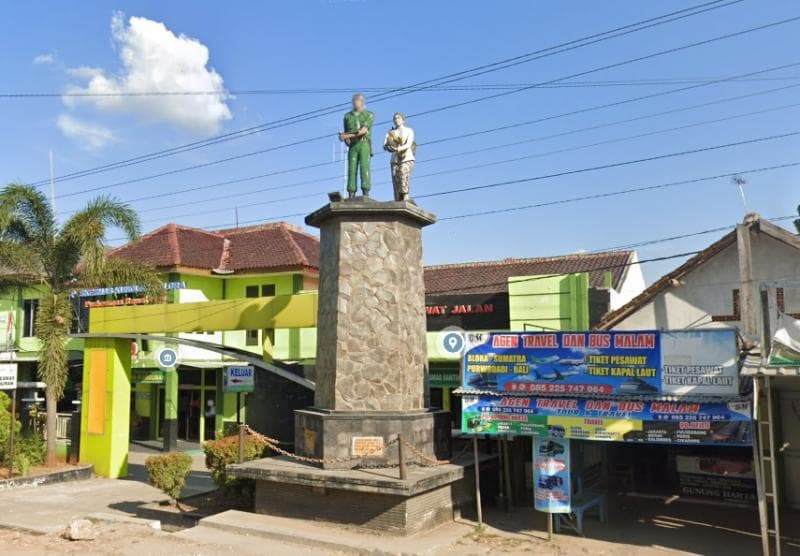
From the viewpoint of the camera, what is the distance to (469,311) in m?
23.4

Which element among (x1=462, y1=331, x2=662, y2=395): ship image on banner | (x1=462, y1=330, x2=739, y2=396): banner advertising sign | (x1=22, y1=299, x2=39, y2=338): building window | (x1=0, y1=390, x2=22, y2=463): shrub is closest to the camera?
(x1=462, y1=330, x2=739, y2=396): banner advertising sign

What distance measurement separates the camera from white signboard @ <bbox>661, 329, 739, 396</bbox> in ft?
31.0

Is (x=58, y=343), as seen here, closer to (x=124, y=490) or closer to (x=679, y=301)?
(x=124, y=490)

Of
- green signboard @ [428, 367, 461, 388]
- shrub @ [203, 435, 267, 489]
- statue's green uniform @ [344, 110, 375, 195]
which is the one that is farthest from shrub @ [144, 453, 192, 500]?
green signboard @ [428, 367, 461, 388]

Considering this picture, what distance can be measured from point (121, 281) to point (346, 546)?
37.7 ft

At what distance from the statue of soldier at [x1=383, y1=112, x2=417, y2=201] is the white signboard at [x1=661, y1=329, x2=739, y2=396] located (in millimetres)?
5590

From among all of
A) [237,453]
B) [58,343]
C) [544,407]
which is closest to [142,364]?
[58,343]

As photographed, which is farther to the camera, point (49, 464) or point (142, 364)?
point (142, 364)

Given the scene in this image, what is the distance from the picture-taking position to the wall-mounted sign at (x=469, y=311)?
75.4 feet

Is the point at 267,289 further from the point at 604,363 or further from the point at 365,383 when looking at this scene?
the point at 604,363

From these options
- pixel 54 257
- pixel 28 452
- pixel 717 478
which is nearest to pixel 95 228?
pixel 54 257

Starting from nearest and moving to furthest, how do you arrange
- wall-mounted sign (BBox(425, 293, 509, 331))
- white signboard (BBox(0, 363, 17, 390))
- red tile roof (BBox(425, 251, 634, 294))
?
white signboard (BBox(0, 363, 17, 390))
wall-mounted sign (BBox(425, 293, 509, 331))
red tile roof (BBox(425, 251, 634, 294))

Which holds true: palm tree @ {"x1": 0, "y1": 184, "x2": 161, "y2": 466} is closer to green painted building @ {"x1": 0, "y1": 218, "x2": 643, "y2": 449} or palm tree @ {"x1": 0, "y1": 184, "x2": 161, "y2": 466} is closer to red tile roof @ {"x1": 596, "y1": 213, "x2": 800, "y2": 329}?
green painted building @ {"x1": 0, "y1": 218, "x2": 643, "y2": 449}

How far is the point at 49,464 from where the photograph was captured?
1778 cm
